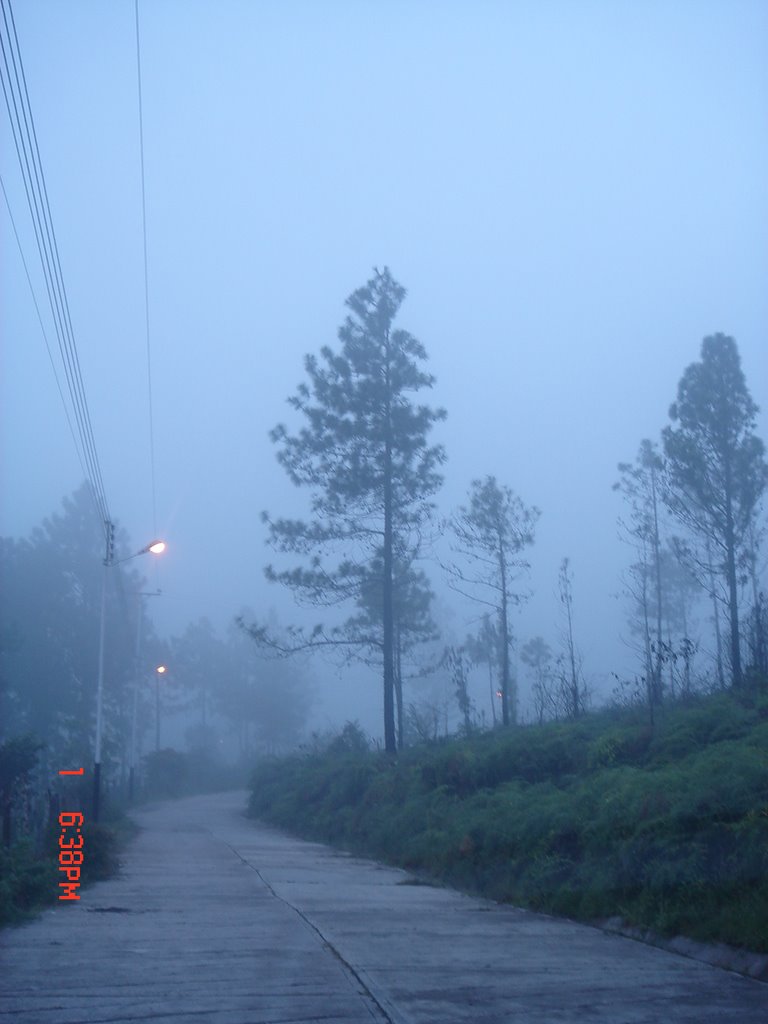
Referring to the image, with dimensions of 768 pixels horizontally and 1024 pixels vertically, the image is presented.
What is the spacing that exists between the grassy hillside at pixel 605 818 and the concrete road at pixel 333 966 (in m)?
0.57

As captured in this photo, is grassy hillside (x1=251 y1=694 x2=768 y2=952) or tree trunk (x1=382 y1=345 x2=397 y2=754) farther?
tree trunk (x1=382 y1=345 x2=397 y2=754)

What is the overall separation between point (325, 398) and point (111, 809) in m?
13.0

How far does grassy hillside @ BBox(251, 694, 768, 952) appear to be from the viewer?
9.37 m

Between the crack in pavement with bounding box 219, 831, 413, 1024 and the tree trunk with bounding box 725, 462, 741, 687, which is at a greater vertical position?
the tree trunk with bounding box 725, 462, 741, 687

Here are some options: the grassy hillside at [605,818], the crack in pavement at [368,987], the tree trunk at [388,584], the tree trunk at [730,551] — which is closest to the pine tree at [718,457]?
the tree trunk at [730,551]

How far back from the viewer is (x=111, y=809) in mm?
28281

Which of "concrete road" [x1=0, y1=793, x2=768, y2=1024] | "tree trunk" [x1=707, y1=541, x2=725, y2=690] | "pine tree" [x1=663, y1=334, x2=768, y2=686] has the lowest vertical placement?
"concrete road" [x1=0, y1=793, x2=768, y2=1024]

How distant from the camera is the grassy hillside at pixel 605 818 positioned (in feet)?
30.7
